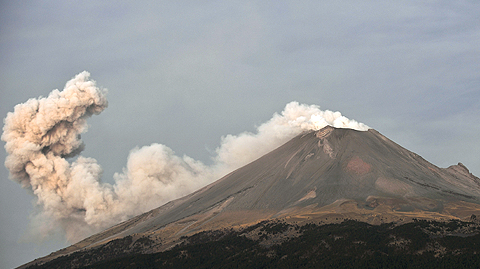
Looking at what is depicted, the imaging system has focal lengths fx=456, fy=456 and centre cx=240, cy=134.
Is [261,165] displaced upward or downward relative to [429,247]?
upward

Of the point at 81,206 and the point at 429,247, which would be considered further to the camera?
the point at 81,206

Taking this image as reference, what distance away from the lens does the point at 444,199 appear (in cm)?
9444

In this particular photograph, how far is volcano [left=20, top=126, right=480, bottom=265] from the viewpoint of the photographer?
89.4 meters

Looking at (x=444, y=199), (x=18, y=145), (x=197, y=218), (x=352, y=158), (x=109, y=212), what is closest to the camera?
(x=444, y=199)

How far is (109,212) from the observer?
143500mm

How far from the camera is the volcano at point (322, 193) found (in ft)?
293

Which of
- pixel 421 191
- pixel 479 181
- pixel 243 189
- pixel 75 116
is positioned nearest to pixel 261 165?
pixel 243 189

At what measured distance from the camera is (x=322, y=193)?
329ft

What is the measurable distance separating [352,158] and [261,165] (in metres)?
27.5

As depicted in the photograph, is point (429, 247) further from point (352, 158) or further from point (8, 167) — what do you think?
point (8, 167)

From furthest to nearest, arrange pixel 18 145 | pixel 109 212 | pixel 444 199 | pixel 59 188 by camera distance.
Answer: pixel 109 212 < pixel 59 188 < pixel 18 145 < pixel 444 199

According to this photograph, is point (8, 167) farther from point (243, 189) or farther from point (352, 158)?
point (352, 158)

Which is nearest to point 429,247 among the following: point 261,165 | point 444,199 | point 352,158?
point 444,199

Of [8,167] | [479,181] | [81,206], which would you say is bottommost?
[479,181]
